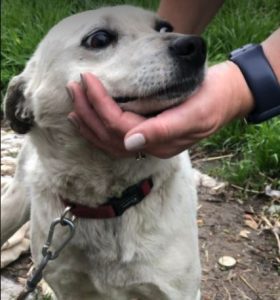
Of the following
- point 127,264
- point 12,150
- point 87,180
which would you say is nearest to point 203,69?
point 87,180

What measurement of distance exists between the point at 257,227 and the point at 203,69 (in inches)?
59.2

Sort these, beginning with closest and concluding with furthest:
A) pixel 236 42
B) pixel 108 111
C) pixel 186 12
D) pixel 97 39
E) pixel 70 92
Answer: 1. pixel 108 111
2. pixel 70 92
3. pixel 97 39
4. pixel 186 12
5. pixel 236 42

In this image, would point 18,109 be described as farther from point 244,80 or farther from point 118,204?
point 244,80

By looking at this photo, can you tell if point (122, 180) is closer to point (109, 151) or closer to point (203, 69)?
point (109, 151)

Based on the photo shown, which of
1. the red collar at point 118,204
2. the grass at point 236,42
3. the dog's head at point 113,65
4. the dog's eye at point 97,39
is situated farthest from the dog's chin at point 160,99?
the grass at point 236,42

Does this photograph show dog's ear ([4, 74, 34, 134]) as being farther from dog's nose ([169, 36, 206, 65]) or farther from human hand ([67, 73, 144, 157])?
dog's nose ([169, 36, 206, 65])

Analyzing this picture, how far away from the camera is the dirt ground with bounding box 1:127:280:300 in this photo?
271 cm

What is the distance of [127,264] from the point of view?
2074 mm

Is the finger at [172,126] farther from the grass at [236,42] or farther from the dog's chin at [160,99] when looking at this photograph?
the grass at [236,42]

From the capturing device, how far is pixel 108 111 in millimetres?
1662

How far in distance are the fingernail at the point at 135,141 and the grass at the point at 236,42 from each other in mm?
1039

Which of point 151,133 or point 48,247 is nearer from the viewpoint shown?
point 151,133

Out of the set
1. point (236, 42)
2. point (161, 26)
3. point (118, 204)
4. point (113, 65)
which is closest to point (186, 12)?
point (161, 26)

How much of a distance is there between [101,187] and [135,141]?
502 millimetres
